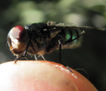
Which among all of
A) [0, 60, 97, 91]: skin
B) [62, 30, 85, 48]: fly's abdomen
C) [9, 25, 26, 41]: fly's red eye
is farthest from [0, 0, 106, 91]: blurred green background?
[0, 60, 97, 91]: skin

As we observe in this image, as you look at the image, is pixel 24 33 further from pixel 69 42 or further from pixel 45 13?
pixel 45 13

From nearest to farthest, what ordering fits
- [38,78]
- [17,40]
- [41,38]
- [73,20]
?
[38,78] → [17,40] → [41,38] → [73,20]

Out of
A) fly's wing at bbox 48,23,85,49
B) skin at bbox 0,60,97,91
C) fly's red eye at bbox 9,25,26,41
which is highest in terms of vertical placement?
fly's red eye at bbox 9,25,26,41

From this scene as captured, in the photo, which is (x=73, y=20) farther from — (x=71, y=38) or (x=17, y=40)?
(x=17, y=40)

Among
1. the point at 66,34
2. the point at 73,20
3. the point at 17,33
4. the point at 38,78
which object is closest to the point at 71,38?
the point at 66,34

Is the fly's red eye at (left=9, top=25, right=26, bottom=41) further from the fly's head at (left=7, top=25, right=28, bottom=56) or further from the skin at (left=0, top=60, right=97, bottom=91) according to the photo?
the skin at (left=0, top=60, right=97, bottom=91)

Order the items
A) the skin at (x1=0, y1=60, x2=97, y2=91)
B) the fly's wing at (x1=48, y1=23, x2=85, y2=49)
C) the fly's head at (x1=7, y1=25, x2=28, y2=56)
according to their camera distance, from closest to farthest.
Answer: 1. the skin at (x1=0, y1=60, x2=97, y2=91)
2. the fly's head at (x1=7, y1=25, x2=28, y2=56)
3. the fly's wing at (x1=48, y1=23, x2=85, y2=49)

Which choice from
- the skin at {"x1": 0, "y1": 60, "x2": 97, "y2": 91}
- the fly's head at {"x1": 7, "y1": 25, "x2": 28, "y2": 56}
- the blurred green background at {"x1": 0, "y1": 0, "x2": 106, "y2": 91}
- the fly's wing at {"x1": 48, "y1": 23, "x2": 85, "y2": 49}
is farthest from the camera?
the blurred green background at {"x1": 0, "y1": 0, "x2": 106, "y2": 91}
